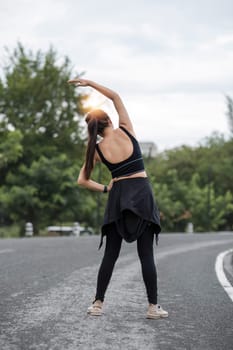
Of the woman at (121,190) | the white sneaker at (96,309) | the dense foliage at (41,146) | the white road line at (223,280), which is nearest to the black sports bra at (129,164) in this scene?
the woman at (121,190)

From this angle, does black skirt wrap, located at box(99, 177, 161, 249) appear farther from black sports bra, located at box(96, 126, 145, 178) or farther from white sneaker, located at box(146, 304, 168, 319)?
white sneaker, located at box(146, 304, 168, 319)

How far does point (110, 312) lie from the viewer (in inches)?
214

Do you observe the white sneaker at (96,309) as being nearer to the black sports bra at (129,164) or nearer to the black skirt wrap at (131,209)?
the black skirt wrap at (131,209)

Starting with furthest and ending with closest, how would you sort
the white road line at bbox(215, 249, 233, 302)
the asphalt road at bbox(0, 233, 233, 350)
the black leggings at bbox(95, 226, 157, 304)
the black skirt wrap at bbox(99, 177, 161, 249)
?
1. the white road line at bbox(215, 249, 233, 302)
2. the black leggings at bbox(95, 226, 157, 304)
3. the black skirt wrap at bbox(99, 177, 161, 249)
4. the asphalt road at bbox(0, 233, 233, 350)

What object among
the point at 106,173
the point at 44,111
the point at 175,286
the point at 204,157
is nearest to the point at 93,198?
the point at 106,173

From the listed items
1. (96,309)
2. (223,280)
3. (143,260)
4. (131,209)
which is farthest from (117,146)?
(223,280)

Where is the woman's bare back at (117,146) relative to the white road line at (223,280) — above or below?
above

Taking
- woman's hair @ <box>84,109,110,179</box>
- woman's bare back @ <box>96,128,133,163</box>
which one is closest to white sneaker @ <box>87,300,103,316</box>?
woman's hair @ <box>84,109,110,179</box>

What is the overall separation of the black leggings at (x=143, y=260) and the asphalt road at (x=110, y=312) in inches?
9.1

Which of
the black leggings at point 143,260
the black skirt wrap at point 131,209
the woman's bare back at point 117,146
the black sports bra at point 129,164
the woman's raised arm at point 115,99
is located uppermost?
the woman's raised arm at point 115,99

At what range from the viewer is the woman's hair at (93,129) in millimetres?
5207

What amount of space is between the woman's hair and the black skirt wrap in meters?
0.28

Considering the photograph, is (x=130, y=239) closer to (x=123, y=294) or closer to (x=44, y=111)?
(x=123, y=294)

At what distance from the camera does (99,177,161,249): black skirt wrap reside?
5.14 m
